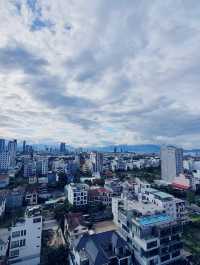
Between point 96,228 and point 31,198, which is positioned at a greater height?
point 31,198

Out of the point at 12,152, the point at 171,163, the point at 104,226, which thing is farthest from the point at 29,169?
the point at 171,163

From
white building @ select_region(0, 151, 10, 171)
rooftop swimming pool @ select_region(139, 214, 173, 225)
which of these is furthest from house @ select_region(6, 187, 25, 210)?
white building @ select_region(0, 151, 10, 171)

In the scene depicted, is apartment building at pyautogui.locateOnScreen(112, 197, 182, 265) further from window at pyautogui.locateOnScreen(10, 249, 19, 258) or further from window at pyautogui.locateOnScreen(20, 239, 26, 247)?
window at pyautogui.locateOnScreen(10, 249, 19, 258)

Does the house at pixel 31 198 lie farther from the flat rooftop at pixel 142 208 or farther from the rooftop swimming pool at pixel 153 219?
the rooftop swimming pool at pixel 153 219

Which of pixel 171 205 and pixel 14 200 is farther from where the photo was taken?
pixel 14 200

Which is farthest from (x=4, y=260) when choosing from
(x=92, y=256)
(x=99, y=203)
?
(x=99, y=203)

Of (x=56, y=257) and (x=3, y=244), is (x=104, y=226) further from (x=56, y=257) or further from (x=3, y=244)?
(x=3, y=244)

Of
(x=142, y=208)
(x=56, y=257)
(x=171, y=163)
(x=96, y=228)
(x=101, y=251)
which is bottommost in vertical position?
(x=96, y=228)
